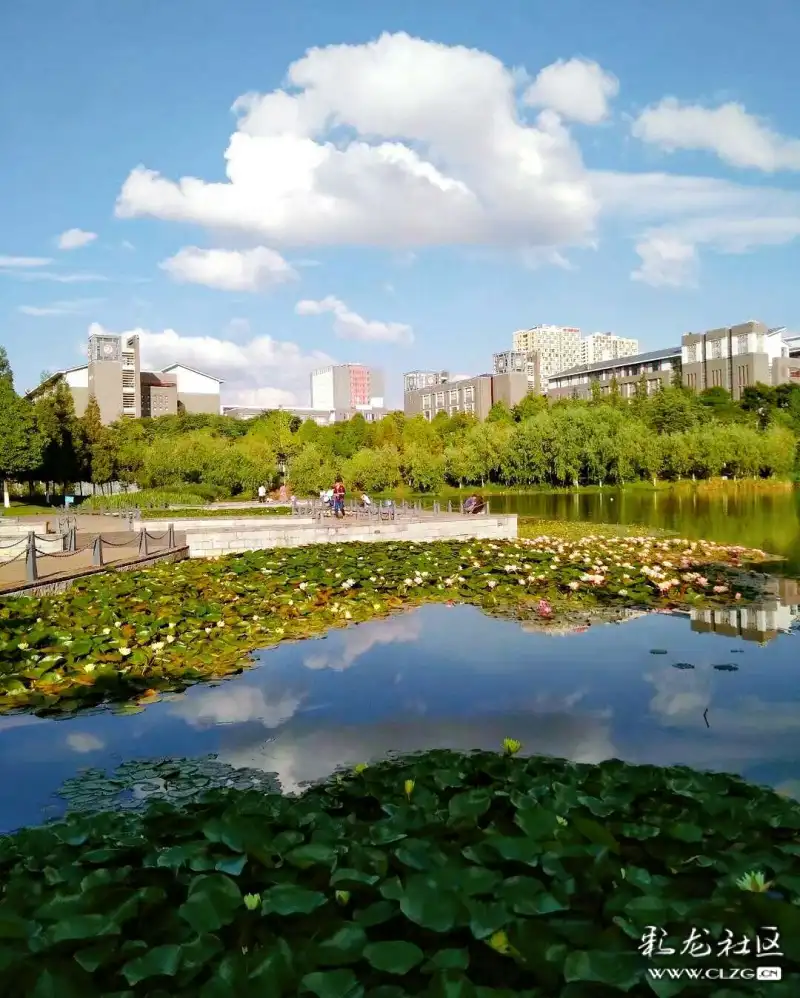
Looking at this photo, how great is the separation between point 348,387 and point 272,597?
605 feet

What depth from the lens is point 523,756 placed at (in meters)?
5.07

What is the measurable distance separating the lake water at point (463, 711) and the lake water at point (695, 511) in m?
7.42

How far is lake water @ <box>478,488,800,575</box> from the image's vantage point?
1984 cm

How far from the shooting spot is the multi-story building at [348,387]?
19238cm

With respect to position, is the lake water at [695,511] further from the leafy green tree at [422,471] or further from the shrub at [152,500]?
the shrub at [152,500]

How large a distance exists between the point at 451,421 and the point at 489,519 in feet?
182

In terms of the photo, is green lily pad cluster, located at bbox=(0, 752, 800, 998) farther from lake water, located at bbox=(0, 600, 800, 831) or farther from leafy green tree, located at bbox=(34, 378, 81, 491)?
leafy green tree, located at bbox=(34, 378, 81, 491)

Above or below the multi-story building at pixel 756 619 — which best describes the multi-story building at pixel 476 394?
above

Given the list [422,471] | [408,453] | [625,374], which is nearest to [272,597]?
[422,471]

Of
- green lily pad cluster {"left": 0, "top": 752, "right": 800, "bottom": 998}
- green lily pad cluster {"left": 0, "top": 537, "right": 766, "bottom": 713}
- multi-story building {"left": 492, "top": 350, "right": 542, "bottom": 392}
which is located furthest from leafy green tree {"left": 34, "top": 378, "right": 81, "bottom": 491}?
multi-story building {"left": 492, "top": 350, "right": 542, "bottom": 392}

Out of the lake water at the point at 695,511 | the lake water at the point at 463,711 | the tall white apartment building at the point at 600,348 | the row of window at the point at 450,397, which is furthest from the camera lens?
the tall white apartment building at the point at 600,348

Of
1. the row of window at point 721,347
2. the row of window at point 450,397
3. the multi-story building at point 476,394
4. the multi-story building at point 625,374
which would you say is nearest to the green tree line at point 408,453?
the row of window at point 721,347

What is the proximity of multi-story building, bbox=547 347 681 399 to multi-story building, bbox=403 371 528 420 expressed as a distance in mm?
4872

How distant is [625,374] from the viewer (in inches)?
4087
